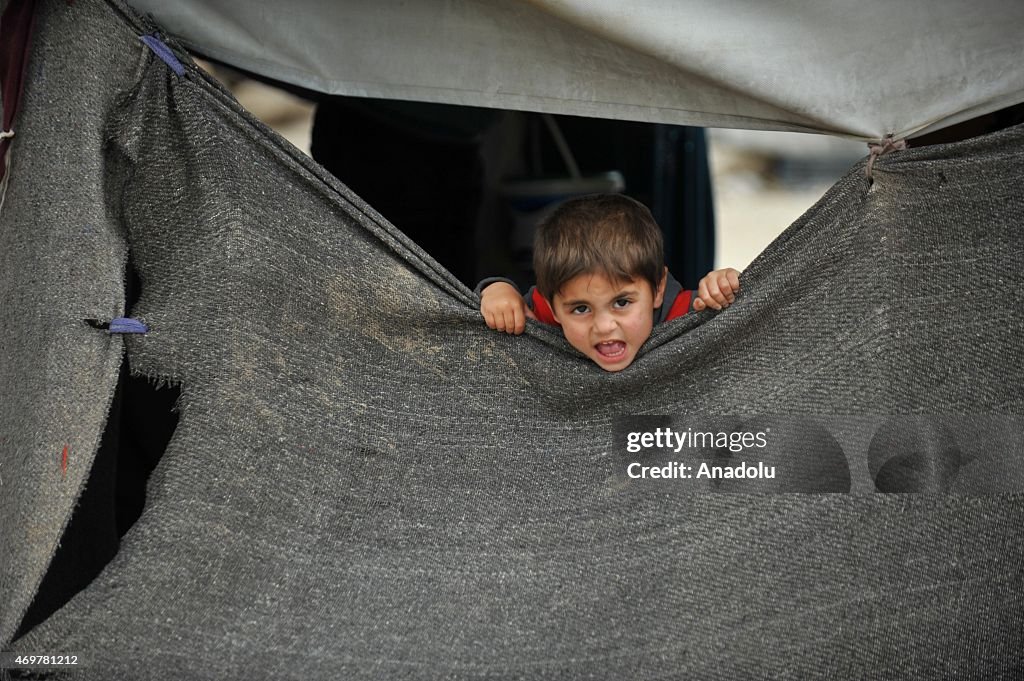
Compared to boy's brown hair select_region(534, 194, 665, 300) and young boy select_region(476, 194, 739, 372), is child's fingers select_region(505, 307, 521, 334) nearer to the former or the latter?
young boy select_region(476, 194, 739, 372)

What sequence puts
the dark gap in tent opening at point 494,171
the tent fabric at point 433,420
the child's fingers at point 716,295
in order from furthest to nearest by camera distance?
the dark gap in tent opening at point 494,171
the child's fingers at point 716,295
the tent fabric at point 433,420

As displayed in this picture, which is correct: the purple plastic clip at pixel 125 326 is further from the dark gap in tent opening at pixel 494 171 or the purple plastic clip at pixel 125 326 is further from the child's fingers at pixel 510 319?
the dark gap in tent opening at pixel 494 171

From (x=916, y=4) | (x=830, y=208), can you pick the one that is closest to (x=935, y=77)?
(x=916, y=4)

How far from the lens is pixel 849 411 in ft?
4.99

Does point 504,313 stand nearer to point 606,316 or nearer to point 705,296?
point 606,316

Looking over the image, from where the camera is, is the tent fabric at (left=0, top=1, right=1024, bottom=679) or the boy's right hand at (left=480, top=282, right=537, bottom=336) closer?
the tent fabric at (left=0, top=1, right=1024, bottom=679)

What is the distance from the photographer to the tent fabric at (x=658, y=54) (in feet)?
4.99

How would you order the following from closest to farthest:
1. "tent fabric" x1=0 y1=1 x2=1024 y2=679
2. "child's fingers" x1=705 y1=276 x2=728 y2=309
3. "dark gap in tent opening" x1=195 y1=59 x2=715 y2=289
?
"tent fabric" x1=0 y1=1 x2=1024 y2=679 < "child's fingers" x1=705 y1=276 x2=728 y2=309 < "dark gap in tent opening" x1=195 y1=59 x2=715 y2=289

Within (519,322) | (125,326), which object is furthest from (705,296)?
(125,326)

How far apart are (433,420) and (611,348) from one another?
309mm

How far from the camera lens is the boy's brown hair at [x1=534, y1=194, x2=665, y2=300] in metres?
1.68

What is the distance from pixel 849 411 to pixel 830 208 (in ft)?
1.02

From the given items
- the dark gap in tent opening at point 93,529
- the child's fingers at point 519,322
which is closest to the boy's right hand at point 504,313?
the child's fingers at point 519,322

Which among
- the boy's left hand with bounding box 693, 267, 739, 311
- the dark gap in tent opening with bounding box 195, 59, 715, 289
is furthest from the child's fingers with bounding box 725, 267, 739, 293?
the dark gap in tent opening with bounding box 195, 59, 715, 289
